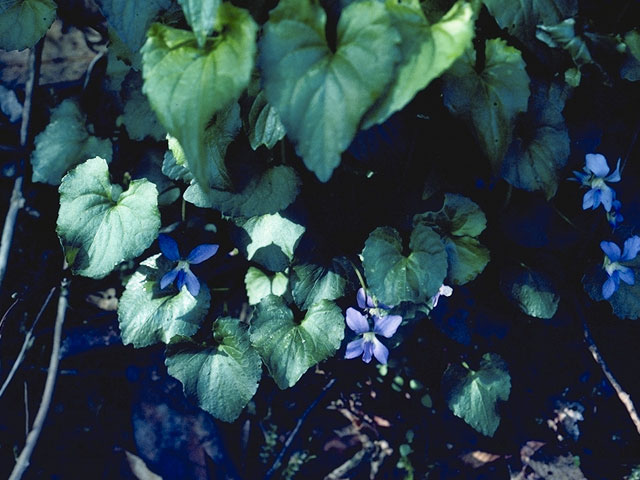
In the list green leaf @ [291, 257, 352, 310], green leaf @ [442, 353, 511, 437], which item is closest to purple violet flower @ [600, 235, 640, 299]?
green leaf @ [442, 353, 511, 437]

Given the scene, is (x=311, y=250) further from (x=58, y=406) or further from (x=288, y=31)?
(x=58, y=406)

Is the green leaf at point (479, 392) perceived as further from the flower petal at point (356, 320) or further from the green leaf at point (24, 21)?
the green leaf at point (24, 21)

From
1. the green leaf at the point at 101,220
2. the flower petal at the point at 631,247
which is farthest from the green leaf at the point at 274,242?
the flower petal at the point at 631,247

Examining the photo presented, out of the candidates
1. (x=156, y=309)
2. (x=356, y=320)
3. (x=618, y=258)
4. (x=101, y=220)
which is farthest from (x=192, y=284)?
(x=618, y=258)

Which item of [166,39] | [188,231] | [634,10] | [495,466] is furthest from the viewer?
[495,466]

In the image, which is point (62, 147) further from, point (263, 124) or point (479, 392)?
point (479, 392)

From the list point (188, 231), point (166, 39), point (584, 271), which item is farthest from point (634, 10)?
point (188, 231)
